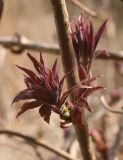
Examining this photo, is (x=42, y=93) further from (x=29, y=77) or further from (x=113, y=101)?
(x=113, y=101)

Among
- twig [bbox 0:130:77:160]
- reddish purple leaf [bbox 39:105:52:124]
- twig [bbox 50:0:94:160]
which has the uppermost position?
twig [bbox 50:0:94:160]

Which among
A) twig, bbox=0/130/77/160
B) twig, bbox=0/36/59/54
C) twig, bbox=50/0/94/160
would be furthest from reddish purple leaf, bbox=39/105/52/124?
twig, bbox=0/36/59/54

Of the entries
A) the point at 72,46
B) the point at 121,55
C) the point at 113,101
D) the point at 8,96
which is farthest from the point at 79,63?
the point at 8,96

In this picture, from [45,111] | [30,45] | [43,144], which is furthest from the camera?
[30,45]

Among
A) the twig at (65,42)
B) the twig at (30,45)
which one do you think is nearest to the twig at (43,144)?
the twig at (65,42)

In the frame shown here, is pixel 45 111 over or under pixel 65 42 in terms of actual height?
under

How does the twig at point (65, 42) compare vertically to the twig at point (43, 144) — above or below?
above

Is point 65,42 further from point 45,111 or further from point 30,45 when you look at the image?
point 30,45

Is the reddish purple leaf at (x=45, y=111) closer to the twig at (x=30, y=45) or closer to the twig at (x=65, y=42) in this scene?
the twig at (x=65, y=42)

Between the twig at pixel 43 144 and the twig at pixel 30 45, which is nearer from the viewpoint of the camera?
the twig at pixel 43 144

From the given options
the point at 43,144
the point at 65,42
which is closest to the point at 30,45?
the point at 43,144

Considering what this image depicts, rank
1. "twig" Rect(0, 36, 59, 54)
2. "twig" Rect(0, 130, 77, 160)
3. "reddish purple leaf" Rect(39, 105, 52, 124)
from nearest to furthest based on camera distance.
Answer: "reddish purple leaf" Rect(39, 105, 52, 124)
"twig" Rect(0, 130, 77, 160)
"twig" Rect(0, 36, 59, 54)

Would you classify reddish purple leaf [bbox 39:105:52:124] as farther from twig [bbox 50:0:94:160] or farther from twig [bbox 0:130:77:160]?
twig [bbox 0:130:77:160]
